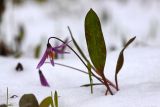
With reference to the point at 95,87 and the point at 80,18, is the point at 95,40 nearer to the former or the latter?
the point at 95,87

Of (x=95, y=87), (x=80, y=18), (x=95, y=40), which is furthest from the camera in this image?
(x=80, y=18)

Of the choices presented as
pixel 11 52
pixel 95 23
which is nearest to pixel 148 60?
pixel 95 23

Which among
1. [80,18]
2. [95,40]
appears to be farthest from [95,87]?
[80,18]

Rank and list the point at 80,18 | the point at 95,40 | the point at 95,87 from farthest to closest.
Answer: the point at 80,18, the point at 95,87, the point at 95,40

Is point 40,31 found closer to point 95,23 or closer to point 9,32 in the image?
point 9,32

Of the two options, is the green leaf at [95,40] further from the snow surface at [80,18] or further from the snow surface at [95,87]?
the snow surface at [80,18]

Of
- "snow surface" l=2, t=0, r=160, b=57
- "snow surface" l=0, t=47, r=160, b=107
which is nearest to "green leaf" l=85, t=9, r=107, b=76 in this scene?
"snow surface" l=0, t=47, r=160, b=107

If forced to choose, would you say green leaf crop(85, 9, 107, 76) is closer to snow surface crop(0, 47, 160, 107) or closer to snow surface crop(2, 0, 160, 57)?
snow surface crop(0, 47, 160, 107)
